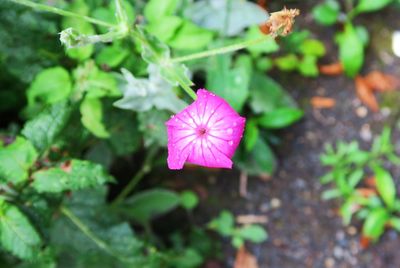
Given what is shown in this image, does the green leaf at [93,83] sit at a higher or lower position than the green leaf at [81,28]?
lower

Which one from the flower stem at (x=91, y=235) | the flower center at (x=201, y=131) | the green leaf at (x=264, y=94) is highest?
the green leaf at (x=264, y=94)

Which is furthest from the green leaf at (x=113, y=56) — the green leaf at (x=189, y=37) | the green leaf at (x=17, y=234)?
the green leaf at (x=17, y=234)

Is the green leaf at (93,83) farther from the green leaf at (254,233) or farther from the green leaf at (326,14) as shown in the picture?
the green leaf at (326,14)

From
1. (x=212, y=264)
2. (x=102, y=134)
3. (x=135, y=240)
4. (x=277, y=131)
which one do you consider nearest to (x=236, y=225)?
(x=212, y=264)

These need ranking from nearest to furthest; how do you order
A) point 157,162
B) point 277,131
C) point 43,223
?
1. point 43,223
2. point 157,162
3. point 277,131

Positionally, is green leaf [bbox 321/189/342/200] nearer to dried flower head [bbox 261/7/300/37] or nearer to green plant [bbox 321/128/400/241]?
green plant [bbox 321/128/400/241]

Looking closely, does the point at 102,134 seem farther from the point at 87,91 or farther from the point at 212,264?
the point at 212,264
